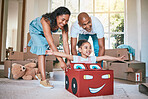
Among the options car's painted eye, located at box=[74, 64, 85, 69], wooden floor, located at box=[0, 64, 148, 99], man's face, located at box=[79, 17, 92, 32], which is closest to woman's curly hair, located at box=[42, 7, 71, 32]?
man's face, located at box=[79, 17, 92, 32]

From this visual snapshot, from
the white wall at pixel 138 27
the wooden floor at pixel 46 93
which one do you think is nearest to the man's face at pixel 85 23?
the wooden floor at pixel 46 93

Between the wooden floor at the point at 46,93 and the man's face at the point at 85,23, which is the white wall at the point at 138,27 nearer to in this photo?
the wooden floor at the point at 46,93

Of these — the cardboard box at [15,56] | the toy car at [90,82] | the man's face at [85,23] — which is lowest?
the toy car at [90,82]

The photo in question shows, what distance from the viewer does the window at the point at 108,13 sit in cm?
423

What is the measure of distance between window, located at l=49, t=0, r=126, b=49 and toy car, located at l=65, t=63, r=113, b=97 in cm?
308

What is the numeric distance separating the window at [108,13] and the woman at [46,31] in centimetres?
276

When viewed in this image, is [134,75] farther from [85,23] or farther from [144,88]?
[85,23]

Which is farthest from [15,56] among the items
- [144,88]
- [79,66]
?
[144,88]

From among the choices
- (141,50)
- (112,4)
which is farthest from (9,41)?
(141,50)

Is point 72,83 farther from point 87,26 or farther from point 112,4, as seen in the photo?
point 112,4

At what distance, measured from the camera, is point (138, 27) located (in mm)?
3674

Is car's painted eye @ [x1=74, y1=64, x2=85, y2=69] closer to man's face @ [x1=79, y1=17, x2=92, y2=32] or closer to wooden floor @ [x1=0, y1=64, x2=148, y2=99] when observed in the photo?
wooden floor @ [x1=0, y1=64, x2=148, y2=99]

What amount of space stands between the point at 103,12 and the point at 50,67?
2330mm

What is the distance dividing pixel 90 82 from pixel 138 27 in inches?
116
